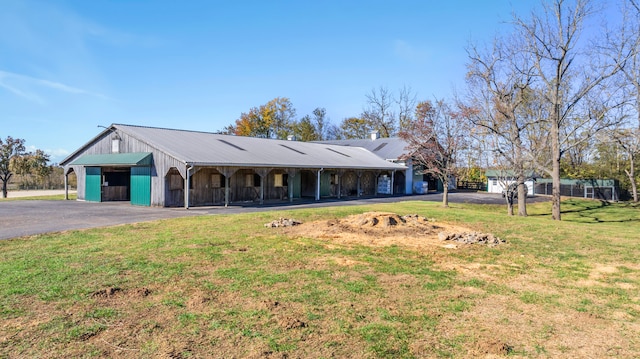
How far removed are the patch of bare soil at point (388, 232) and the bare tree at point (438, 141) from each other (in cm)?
1026

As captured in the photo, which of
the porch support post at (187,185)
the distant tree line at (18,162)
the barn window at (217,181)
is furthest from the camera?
the distant tree line at (18,162)

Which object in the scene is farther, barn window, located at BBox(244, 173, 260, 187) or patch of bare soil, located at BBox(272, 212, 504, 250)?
barn window, located at BBox(244, 173, 260, 187)

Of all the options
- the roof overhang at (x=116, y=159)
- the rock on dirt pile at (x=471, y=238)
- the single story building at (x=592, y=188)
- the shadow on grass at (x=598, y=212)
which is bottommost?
the shadow on grass at (x=598, y=212)

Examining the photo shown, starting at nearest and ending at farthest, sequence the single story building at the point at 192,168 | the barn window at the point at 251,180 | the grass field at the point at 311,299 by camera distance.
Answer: the grass field at the point at 311,299 < the single story building at the point at 192,168 < the barn window at the point at 251,180

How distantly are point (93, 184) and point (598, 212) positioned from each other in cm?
3035

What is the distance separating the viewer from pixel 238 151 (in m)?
24.4

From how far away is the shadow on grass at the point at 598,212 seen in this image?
21728 mm

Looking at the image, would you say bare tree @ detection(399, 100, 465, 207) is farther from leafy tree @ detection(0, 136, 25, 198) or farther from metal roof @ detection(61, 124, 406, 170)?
leafy tree @ detection(0, 136, 25, 198)

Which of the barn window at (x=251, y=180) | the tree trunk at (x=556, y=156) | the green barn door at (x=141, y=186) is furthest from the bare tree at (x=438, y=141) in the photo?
the green barn door at (x=141, y=186)

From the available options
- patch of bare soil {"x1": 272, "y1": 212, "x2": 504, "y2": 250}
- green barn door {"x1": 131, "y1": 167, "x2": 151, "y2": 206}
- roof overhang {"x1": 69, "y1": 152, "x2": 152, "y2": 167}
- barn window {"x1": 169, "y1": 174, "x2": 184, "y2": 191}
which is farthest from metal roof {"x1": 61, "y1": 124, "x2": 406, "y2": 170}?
patch of bare soil {"x1": 272, "y1": 212, "x2": 504, "y2": 250}

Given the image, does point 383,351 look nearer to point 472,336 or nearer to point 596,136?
point 472,336

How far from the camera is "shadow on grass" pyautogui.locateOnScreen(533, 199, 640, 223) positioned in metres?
21.7

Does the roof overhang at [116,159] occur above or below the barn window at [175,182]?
above

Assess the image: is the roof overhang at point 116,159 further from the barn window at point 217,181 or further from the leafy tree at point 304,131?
the leafy tree at point 304,131
